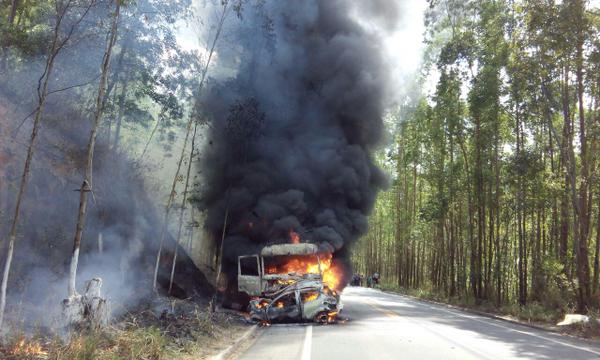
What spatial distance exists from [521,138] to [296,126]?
967 cm

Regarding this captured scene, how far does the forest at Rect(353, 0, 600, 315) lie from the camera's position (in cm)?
1386

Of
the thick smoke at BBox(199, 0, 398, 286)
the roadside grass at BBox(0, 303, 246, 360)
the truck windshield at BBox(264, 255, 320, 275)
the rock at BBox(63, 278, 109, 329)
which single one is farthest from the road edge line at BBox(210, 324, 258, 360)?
the thick smoke at BBox(199, 0, 398, 286)

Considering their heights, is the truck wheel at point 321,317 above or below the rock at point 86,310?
below

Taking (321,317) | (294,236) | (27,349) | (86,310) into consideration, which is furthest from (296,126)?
(27,349)

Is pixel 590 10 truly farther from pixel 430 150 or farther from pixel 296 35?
pixel 430 150

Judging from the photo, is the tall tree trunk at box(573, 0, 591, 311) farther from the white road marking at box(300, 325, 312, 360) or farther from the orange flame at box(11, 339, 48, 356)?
the orange flame at box(11, 339, 48, 356)

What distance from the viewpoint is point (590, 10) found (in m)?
12.8

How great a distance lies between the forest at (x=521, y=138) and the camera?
13859mm

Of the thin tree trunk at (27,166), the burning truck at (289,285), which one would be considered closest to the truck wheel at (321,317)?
the burning truck at (289,285)

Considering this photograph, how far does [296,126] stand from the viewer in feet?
73.3

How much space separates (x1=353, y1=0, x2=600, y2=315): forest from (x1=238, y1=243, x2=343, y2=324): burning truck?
24.3 ft

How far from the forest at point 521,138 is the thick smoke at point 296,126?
3914mm

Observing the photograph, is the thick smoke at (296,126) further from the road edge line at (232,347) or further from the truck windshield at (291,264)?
the road edge line at (232,347)

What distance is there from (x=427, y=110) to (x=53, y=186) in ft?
62.5
